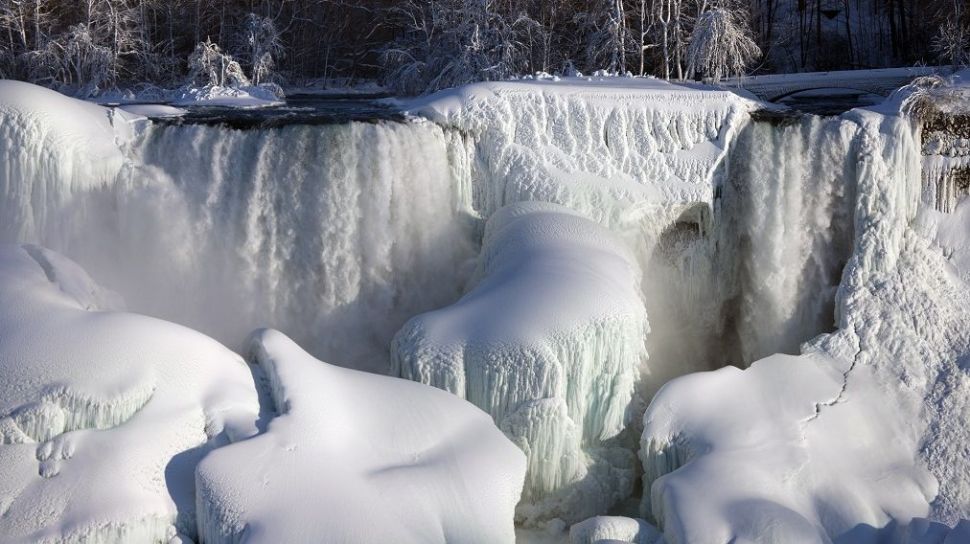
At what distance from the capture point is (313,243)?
302 inches

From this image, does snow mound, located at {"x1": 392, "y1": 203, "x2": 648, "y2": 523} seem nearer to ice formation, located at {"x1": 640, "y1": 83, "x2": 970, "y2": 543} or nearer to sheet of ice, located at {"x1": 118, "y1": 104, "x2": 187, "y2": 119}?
ice formation, located at {"x1": 640, "y1": 83, "x2": 970, "y2": 543}

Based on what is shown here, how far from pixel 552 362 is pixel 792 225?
2.54 meters

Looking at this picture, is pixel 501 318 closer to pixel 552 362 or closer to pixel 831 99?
pixel 552 362

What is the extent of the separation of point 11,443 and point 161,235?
8.80 ft

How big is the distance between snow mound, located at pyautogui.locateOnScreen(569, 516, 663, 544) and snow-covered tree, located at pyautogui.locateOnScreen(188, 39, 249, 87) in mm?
12402

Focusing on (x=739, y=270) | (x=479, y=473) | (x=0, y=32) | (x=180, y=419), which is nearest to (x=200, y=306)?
(x=180, y=419)

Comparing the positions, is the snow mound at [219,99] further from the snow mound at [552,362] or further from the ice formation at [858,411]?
the ice formation at [858,411]

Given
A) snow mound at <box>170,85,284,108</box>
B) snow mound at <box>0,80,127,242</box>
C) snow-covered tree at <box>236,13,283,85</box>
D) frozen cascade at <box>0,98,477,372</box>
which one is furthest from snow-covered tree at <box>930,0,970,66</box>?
snow mound at <box>0,80,127,242</box>

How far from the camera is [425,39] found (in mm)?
18766

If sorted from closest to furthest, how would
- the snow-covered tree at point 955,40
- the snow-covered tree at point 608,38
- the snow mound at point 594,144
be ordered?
the snow mound at point 594,144
the snow-covered tree at point 955,40
the snow-covered tree at point 608,38

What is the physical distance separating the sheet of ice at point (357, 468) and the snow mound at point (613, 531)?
49 cm

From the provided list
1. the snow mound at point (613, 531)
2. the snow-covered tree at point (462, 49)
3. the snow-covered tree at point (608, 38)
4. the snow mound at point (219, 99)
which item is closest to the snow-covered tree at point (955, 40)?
the snow-covered tree at point (608, 38)

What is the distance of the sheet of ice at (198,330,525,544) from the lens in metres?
5.07

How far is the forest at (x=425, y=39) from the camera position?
1686 cm
